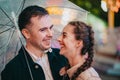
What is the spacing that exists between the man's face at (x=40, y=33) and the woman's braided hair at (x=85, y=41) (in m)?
0.18

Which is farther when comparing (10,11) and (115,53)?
(115,53)

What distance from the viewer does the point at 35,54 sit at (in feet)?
12.6

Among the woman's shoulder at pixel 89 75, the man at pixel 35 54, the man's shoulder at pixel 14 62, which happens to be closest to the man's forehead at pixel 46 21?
the man at pixel 35 54

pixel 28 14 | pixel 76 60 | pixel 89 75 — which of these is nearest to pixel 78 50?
pixel 76 60

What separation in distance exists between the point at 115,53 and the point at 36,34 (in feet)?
47.7

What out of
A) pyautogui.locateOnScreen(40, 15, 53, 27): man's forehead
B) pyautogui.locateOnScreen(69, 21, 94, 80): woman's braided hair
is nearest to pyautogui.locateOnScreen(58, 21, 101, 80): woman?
pyautogui.locateOnScreen(69, 21, 94, 80): woman's braided hair

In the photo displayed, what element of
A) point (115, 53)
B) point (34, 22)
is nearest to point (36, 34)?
point (34, 22)

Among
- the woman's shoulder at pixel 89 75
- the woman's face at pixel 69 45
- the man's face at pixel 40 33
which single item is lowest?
the woman's shoulder at pixel 89 75

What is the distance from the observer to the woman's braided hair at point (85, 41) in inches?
151

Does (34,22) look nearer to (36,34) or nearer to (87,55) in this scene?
(36,34)

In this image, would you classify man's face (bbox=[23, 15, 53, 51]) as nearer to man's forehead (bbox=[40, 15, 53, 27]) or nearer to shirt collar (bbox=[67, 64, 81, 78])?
man's forehead (bbox=[40, 15, 53, 27])

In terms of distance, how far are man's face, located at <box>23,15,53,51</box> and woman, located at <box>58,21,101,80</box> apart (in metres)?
0.09

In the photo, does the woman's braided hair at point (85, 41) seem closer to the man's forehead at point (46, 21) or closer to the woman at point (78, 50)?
the woman at point (78, 50)

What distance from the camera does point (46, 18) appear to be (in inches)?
151
